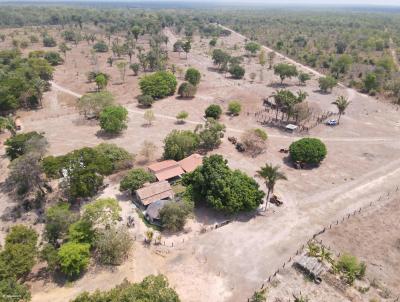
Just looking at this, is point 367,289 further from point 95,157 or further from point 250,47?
point 250,47

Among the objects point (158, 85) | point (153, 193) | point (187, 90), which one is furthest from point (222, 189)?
point (158, 85)

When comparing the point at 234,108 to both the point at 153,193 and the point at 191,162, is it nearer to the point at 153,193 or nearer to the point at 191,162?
the point at 191,162

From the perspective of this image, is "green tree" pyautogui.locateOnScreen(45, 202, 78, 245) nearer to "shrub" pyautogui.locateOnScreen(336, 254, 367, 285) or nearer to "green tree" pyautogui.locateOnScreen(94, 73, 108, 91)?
"shrub" pyautogui.locateOnScreen(336, 254, 367, 285)

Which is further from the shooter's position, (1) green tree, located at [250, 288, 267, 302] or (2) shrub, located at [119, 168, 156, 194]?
(2) shrub, located at [119, 168, 156, 194]

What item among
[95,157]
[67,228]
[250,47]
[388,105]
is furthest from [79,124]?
[250,47]

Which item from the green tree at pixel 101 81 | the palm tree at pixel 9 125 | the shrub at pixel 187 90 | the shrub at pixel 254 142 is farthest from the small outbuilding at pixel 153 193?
the green tree at pixel 101 81

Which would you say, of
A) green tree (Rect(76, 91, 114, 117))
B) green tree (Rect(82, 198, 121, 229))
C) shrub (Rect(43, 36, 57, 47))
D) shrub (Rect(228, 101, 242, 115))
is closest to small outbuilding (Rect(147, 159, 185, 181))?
green tree (Rect(82, 198, 121, 229))
